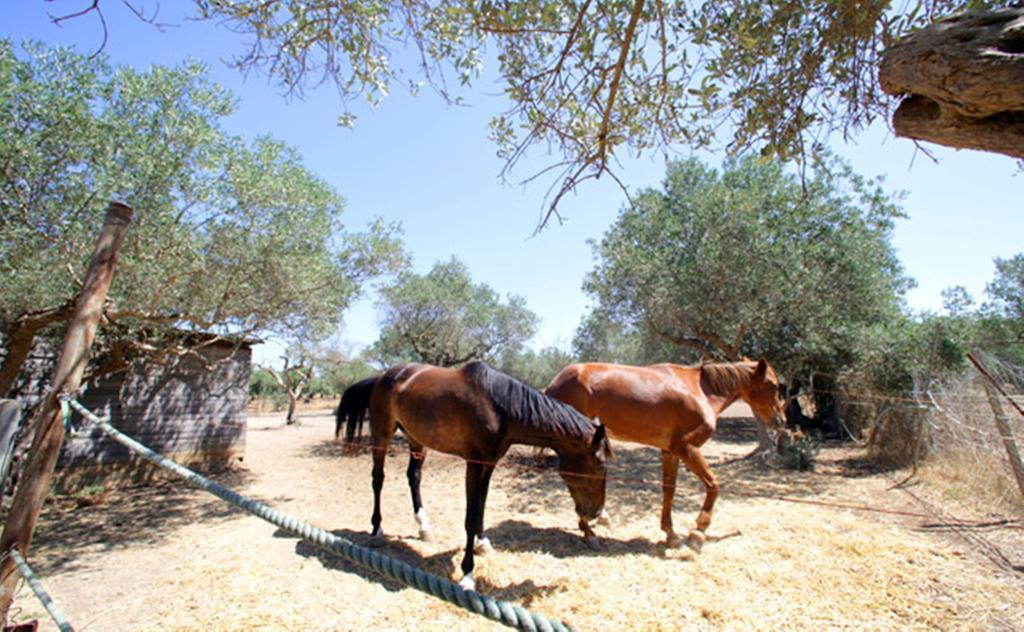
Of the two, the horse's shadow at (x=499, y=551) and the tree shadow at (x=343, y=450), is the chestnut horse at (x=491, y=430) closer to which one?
the horse's shadow at (x=499, y=551)

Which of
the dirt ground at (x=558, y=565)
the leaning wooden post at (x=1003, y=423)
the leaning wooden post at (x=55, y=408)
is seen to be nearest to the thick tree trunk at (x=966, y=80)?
the dirt ground at (x=558, y=565)

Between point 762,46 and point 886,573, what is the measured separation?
451 centimetres

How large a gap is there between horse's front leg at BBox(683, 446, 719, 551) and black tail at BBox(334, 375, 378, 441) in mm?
3860

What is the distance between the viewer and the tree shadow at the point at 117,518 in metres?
4.85

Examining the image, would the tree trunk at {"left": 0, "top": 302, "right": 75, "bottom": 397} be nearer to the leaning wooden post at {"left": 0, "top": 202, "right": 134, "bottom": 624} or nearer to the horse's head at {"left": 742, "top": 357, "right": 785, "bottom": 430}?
the leaning wooden post at {"left": 0, "top": 202, "right": 134, "bottom": 624}

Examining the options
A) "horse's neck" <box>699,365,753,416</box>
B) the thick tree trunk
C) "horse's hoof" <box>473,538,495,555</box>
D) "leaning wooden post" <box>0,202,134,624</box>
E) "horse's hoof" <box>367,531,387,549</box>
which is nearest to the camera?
the thick tree trunk

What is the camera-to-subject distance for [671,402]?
4.91 meters

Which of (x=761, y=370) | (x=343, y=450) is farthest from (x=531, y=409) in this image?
(x=343, y=450)

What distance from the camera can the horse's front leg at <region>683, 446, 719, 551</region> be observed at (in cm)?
444

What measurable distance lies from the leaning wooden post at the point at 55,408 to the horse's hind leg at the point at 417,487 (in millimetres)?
3012

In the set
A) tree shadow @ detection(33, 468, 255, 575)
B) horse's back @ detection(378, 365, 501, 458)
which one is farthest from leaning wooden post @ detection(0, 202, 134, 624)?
tree shadow @ detection(33, 468, 255, 575)

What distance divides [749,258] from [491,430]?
701cm

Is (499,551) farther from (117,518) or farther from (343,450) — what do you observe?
(343,450)

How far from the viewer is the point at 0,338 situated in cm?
640
